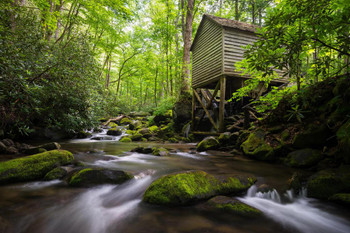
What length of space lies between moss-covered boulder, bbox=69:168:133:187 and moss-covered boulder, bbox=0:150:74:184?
75cm

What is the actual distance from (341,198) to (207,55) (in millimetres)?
10036

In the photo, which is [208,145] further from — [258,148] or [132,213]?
[132,213]

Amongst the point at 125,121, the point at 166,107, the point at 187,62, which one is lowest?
the point at 125,121

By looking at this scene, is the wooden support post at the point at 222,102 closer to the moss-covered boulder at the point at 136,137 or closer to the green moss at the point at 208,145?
the green moss at the point at 208,145

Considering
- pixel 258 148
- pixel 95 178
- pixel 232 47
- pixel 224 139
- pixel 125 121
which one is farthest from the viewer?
pixel 125 121

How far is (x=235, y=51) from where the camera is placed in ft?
31.8

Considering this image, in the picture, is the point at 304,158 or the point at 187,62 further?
the point at 187,62

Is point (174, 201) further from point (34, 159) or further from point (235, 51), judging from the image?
point (235, 51)

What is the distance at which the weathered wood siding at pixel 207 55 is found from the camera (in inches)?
389

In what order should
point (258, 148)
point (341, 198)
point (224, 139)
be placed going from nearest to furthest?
point (341, 198) → point (258, 148) → point (224, 139)

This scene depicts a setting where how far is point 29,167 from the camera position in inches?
130

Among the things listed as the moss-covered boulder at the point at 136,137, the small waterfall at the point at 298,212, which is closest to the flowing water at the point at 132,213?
the small waterfall at the point at 298,212

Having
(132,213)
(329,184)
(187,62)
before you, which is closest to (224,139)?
(329,184)

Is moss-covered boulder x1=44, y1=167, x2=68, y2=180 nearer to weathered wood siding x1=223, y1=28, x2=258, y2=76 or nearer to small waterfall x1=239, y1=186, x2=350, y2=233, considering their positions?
small waterfall x1=239, y1=186, x2=350, y2=233
